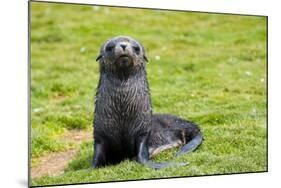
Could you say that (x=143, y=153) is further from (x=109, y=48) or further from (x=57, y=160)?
(x=109, y=48)

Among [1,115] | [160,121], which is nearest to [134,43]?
[160,121]

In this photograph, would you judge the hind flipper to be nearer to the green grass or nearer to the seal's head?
the green grass

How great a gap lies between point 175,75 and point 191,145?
67.0 inches

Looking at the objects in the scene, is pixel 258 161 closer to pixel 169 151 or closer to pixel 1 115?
pixel 169 151

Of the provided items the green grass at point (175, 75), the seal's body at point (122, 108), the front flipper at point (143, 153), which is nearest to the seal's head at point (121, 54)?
the seal's body at point (122, 108)

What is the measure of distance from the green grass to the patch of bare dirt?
68 millimetres

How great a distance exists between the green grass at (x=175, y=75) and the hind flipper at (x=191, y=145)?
5 centimetres

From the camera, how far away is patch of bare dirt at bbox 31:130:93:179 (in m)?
6.05

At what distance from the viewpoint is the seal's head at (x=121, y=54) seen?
5801 millimetres

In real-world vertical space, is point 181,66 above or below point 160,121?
above

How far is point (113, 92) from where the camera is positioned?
5945 millimetres

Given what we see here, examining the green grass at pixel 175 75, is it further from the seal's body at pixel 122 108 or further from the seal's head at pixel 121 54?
the seal's head at pixel 121 54
